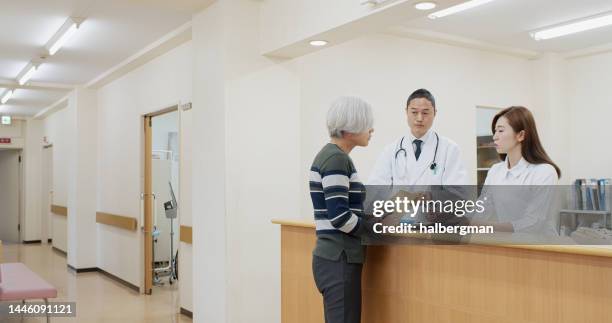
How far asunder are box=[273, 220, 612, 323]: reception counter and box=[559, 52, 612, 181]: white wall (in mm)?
5017

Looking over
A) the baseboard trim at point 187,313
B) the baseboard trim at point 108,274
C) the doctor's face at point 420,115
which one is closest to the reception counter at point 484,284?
the doctor's face at point 420,115

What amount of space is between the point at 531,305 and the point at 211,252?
2.84 metres

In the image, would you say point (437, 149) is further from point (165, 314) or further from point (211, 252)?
point (165, 314)

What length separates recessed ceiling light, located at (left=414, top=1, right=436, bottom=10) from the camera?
3447 millimetres

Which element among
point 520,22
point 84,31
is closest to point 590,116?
point 520,22

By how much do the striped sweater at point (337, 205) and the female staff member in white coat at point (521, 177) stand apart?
2.56 feet

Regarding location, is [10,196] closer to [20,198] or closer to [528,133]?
[20,198]

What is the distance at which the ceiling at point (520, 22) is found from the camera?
5445mm

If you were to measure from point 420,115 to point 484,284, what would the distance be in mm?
1349

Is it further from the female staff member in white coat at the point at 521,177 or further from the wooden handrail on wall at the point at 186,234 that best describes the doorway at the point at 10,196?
the female staff member in white coat at the point at 521,177

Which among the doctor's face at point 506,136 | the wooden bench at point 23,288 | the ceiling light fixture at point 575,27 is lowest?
the wooden bench at point 23,288

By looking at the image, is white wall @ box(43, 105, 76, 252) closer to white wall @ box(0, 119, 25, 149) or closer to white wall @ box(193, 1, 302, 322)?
white wall @ box(0, 119, 25, 149)

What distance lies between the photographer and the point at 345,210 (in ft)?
9.60

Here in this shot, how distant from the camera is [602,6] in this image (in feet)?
18.1
